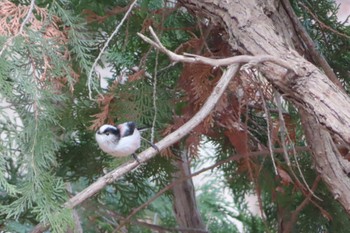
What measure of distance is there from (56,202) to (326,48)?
638mm

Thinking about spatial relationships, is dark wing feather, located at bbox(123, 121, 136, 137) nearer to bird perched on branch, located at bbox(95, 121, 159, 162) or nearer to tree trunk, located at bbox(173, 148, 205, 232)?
bird perched on branch, located at bbox(95, 121, 159, 162)

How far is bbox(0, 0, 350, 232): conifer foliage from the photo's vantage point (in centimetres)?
95

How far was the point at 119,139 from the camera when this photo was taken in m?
1.00

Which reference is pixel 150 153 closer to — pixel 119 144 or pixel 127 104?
pixel 119 144

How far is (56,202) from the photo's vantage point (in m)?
0.94

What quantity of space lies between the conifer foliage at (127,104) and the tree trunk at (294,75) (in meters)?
0.05

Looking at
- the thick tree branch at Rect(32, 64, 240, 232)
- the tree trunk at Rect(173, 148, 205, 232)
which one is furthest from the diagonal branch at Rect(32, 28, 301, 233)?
the tree trunk at Rect(173, 148, 205, 232)

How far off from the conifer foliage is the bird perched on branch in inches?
1.3

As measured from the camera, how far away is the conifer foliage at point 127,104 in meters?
0.95

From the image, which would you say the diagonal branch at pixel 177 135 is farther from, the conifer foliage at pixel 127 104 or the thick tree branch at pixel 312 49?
the thick tree branch at pixel 312 49

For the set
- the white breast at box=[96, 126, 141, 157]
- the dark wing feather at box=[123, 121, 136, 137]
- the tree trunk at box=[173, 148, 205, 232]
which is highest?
the dark wing feather at box=[123, 121, 136, 137]

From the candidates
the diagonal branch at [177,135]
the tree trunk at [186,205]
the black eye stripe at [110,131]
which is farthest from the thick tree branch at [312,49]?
the tree trunk at [186,205]

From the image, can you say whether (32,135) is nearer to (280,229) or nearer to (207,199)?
(280,229)

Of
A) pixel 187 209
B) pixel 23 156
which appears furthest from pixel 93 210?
pixel 23 156
